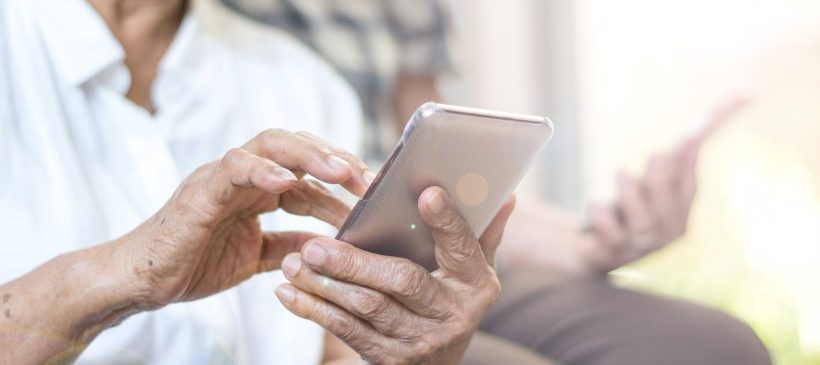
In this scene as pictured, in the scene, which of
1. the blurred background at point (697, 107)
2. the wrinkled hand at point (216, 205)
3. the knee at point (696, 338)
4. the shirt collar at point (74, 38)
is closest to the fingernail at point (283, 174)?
the wrinkled hand at point (216, 205)

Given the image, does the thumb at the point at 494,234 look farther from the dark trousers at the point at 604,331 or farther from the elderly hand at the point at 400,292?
the dark trousers at the point at 604,331

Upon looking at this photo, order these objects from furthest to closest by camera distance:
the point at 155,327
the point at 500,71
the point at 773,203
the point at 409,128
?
the point at 500,71 < the point at 773,203 < the point at 155,327 < the point at 409,128

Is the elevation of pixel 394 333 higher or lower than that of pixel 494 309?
higher

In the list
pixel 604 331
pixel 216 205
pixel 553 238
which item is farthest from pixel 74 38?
pixel 553 238

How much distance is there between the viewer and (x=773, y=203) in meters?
1.54

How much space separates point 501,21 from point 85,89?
1162mm

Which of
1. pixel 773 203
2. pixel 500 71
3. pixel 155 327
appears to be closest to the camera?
pixel 155 327

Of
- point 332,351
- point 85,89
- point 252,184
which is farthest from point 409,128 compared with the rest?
point 85,89

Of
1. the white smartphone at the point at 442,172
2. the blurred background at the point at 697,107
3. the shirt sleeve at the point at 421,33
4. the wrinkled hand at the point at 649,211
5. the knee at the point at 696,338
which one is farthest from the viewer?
the blurred background at the point at 697,107

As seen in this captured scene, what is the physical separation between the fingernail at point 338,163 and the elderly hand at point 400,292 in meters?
0.04

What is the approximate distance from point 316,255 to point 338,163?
0.17 ft

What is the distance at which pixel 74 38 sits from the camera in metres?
0.62

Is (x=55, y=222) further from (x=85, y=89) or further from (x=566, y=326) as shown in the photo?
(x=566, y=326)

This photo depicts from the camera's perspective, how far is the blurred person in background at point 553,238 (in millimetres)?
775
